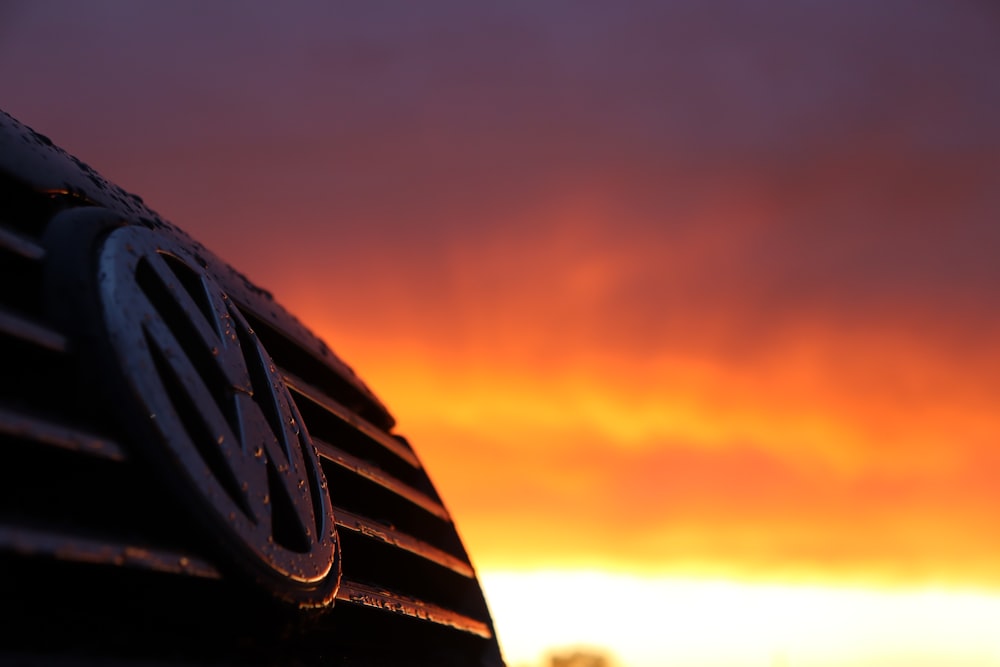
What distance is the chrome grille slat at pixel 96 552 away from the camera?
174cm

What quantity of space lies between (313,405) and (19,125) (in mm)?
1165

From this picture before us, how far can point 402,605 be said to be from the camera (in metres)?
3.18

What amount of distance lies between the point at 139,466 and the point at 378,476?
156 cm

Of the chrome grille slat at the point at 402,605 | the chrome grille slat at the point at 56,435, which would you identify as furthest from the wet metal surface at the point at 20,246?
the chrome grille slat at the point at 402,605

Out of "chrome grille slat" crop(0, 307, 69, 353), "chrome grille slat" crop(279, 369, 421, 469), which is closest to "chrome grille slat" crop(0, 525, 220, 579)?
"chrome grille slat" crop(0, 307, 69, 353)

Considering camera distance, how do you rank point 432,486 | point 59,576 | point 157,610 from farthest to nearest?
point 432,486 → point 157,610 → point 59,576

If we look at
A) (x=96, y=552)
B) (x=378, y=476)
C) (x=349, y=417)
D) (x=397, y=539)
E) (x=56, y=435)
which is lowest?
(x=96, y=552)

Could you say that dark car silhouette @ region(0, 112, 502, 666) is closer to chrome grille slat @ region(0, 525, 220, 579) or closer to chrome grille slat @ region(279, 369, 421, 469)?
chrome grille slat @ region(0, 525, 220, 579)

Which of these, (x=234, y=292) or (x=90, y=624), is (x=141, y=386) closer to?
(x=90, y=624)

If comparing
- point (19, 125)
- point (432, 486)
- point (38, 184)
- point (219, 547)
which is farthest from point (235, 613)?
point (432, 486)


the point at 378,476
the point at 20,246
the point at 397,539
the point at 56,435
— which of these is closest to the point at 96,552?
the point at 56,435

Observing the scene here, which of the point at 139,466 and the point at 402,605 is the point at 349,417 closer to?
the point at 402,605

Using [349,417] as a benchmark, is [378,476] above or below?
below

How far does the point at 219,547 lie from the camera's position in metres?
2.13
